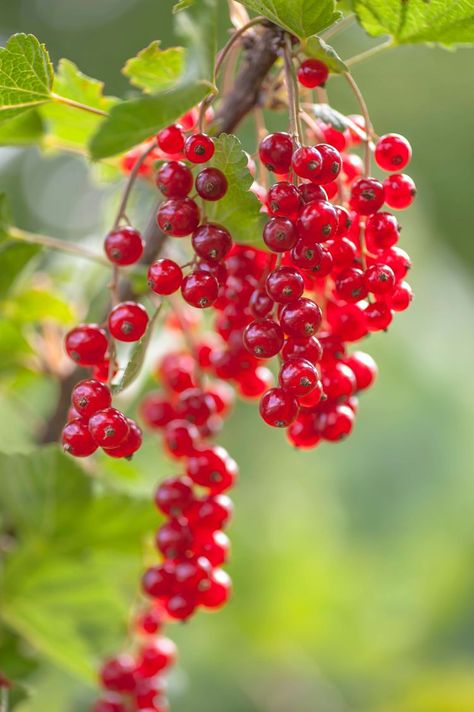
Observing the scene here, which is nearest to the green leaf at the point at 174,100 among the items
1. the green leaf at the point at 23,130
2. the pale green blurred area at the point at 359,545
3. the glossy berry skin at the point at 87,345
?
the glossy berry skin at the point at 87,345

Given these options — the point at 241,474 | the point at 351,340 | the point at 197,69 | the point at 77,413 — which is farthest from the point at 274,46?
the point at 241,474

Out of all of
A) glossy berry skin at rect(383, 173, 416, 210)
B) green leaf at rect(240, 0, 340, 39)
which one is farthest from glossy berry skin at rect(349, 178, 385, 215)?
green leaf at rect(240, 0, 340, 39)

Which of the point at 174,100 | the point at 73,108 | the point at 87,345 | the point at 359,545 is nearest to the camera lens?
the point at 174,100

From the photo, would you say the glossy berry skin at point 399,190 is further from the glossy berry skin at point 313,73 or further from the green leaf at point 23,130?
the green leaf at point 23,130

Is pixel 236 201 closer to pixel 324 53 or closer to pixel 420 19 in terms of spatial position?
pixel 324 53

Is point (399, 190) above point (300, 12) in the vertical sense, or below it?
below

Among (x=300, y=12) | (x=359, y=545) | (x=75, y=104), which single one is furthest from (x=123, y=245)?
(x=359, y=545)

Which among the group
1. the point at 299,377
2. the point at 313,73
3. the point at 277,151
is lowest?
the point at 299,377

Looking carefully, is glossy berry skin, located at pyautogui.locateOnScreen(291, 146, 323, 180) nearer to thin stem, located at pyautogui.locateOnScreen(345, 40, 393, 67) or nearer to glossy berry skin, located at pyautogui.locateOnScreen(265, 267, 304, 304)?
glossy berry skin, located at pyautogui.locateOnScreen(265, 267, 304, 304)
